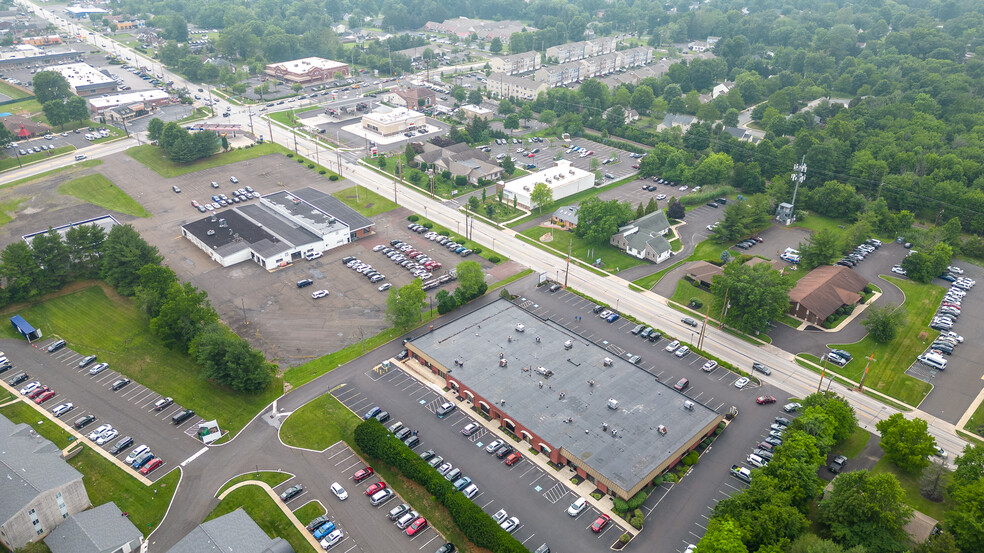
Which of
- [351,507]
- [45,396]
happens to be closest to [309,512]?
[351,507]

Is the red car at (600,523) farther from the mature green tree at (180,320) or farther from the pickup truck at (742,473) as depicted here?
the mature green tree at (180,320)

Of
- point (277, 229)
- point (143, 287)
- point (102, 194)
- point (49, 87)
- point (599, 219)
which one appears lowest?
point (102, 194)

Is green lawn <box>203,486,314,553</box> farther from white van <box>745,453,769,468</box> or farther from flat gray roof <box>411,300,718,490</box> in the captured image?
white van <box>745,453,769,468</box>

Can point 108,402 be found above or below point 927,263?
below

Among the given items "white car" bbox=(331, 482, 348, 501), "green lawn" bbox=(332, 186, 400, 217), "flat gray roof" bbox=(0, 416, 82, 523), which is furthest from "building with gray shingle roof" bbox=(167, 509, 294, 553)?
"green lawn" bbox=(332, 186, 400, 217)

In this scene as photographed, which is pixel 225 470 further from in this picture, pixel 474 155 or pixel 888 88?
pixel 888 88

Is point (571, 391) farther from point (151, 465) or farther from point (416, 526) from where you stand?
point (151, 465)

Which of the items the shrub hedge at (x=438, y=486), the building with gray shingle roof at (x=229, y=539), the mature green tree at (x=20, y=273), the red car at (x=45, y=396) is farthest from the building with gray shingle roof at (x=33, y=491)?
the mature green tree at (x=20, y=273)
